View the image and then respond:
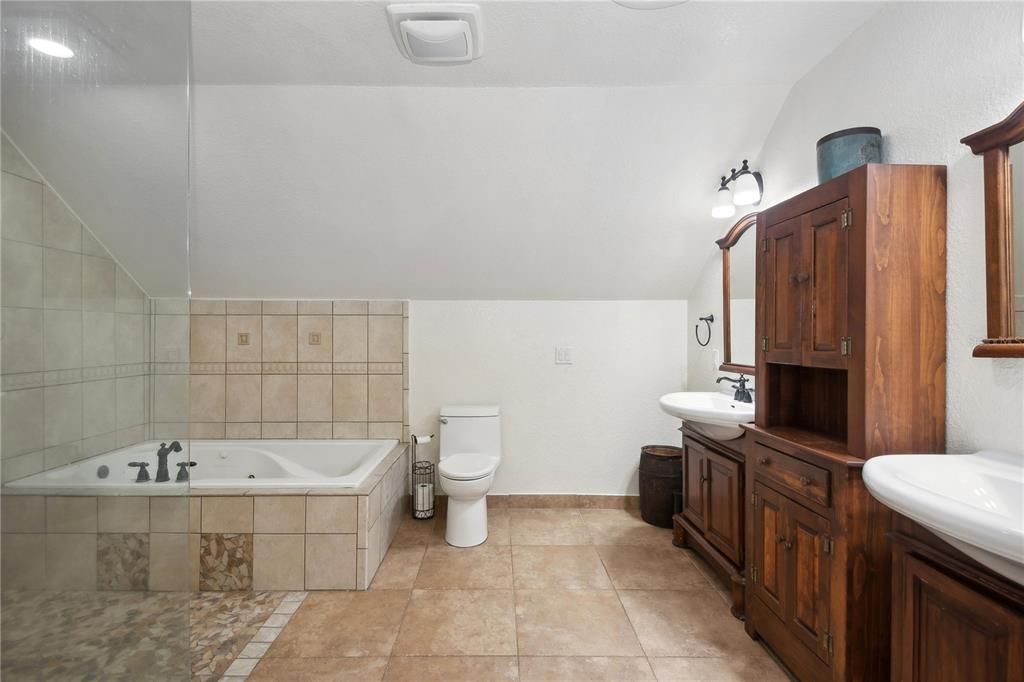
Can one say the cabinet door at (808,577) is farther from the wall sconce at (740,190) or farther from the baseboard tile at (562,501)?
the baseboard tile at (562,501)

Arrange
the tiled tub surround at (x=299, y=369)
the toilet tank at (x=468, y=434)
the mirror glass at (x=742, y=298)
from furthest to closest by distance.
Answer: the tiled tub surround at (x=299, y=369)
the toilet tank at (x=468, y=434)
the mirror glass at (x=742, y=298)

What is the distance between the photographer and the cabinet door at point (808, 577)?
52.7 inches

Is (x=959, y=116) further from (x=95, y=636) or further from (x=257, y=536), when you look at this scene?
(x=257, y=536)

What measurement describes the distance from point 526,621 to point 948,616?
55.0 inches

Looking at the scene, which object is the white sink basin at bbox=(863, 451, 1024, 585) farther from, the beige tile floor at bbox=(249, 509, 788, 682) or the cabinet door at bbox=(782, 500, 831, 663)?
the beige tile floor at bbox=(249, 509, 788, 682)

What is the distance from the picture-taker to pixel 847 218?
4.42ft

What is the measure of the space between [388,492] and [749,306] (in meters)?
2.27

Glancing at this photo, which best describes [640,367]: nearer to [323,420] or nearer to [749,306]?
[749,306]

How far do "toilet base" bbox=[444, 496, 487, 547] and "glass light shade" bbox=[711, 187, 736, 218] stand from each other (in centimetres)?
208

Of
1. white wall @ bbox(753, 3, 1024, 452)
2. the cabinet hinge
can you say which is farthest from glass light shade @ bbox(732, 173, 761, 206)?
the cabinet hinge

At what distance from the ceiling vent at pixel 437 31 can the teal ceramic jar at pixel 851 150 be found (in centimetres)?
135

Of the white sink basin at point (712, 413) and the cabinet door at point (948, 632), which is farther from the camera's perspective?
the white sink basin at point (712, 413)

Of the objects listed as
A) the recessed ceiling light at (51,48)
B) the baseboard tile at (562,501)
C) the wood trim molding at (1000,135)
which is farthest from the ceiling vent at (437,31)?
the baseboard tile at (562,501)

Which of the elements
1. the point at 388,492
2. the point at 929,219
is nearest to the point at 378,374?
the point at 388,492
